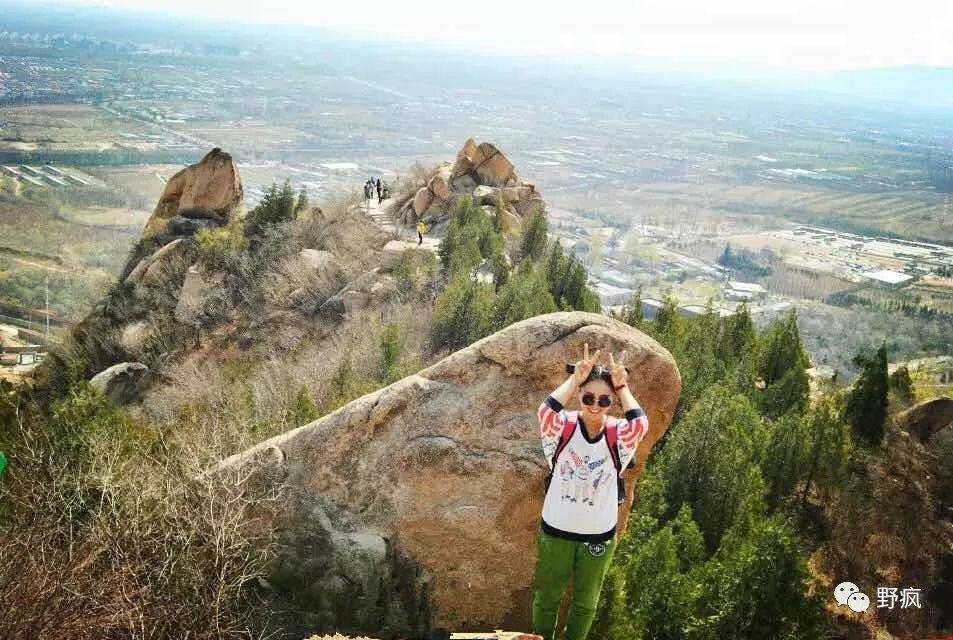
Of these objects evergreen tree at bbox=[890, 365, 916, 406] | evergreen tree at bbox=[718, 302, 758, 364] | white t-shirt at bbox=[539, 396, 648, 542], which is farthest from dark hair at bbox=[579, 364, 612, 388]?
evergreen tree at bbox=[718, 302, 758, 364]

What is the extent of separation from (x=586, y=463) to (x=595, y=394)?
1.62ft

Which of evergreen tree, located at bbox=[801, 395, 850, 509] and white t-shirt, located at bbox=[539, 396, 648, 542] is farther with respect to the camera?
evergreen tree, located at bbox=[801, 395, 850, 509]

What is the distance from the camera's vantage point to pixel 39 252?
67.8 m

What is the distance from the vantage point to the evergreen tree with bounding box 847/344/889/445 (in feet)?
65.4

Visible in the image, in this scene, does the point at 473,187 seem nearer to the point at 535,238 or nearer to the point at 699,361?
the point at 535,238

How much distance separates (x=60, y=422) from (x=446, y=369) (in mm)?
5256

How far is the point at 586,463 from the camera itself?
5871 mm

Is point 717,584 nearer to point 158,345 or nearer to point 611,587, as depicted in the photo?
point 611,587

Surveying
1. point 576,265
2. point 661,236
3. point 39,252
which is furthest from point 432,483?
point 661,236

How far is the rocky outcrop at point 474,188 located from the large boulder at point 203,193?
8095mm

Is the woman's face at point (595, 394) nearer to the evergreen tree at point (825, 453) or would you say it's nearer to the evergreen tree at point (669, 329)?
the evergreen tree at point (825, 453)

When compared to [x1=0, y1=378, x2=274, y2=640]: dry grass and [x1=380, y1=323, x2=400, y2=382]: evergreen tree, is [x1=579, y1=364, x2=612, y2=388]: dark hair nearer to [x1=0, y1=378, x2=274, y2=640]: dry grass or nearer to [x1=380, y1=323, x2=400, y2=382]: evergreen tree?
[x1=0, y1=378, x2=274, y2=640]: dry grass

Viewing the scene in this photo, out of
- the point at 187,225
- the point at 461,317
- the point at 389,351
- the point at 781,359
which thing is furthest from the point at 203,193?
the point at 781,359

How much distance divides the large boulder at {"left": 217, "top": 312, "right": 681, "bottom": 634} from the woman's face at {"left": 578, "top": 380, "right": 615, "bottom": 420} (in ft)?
7.55
